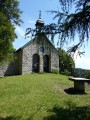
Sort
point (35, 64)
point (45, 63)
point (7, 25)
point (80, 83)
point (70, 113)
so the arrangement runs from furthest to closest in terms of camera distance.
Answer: point (45, 63) < point (35, 64) < point (7, 25) < point (80, 83) < point (70, 113)

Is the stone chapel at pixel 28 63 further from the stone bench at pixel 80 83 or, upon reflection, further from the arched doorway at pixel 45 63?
the stone bench at pixel 80 83

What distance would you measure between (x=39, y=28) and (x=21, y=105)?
4337mm

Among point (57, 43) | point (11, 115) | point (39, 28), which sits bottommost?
point (11, 115)

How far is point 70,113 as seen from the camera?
949 centimetres

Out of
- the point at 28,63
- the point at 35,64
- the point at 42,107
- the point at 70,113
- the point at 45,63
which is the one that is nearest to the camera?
the point at 70,113

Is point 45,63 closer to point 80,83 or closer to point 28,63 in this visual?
point 28,63

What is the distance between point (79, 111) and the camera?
9.80 metres

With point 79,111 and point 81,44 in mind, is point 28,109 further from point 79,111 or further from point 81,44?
point 81,44

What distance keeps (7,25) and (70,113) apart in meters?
14.7

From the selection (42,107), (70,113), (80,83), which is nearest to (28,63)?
(80,83)

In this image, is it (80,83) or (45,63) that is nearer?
(80,83)

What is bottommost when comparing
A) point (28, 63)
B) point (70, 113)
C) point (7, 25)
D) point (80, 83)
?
point (70, 113)

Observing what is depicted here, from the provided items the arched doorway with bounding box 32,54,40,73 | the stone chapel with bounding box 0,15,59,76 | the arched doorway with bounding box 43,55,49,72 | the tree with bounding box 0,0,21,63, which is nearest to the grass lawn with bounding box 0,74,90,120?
the tree with bounding box 0,0,21,63

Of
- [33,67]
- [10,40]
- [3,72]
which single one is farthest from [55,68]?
[10,40]
